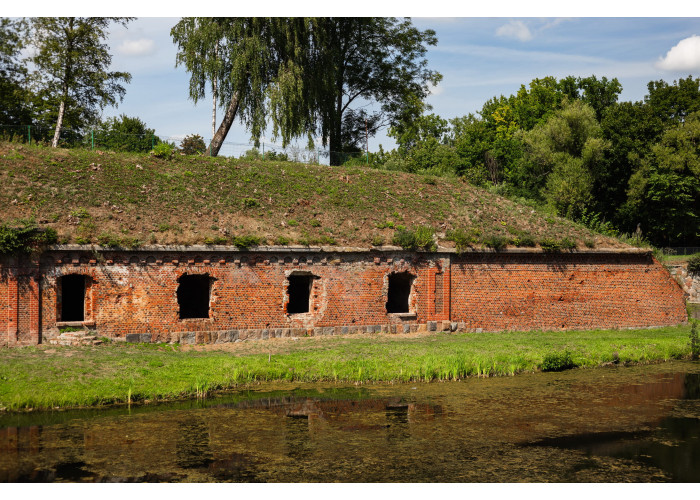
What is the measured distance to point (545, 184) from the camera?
44.5m

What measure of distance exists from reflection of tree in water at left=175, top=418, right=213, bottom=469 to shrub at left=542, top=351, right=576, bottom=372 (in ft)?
32.7

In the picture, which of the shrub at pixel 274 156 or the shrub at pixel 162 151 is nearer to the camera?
the shrub at pixel 162 151

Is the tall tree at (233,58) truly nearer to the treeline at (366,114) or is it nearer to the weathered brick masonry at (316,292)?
the treeline at (366,114)

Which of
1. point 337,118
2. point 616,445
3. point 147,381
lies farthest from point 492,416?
point 337,118

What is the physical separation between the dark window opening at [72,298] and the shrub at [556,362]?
15286 mm

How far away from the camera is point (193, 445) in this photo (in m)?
11.4

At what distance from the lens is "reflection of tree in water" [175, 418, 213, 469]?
1047 cm

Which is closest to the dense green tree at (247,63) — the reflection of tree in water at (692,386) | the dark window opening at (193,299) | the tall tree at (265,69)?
the tall tree at (265,69)

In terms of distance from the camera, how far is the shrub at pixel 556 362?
18.2 metres

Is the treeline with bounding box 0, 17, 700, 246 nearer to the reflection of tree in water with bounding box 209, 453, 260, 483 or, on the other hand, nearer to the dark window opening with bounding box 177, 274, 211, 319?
the dark window opening with bounding box 177, 274, 211, 319

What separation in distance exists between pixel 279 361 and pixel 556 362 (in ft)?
25.5

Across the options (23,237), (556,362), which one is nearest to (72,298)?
(23,237)

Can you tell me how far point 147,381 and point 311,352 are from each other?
4989 millimetres

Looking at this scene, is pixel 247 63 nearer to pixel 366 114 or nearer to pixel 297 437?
pixel 366 114
